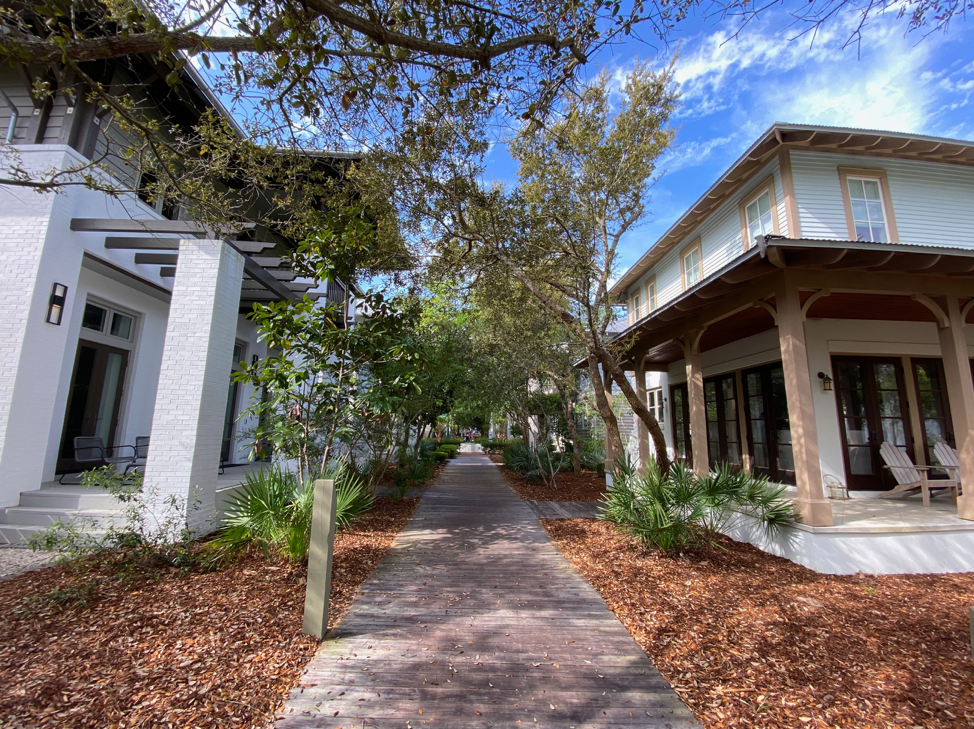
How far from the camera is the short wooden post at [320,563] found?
11.1 feet

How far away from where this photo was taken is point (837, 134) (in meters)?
7.77

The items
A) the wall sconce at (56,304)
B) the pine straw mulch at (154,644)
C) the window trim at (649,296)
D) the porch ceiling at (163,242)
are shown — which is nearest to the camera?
the pine straw mulch at (154,644)

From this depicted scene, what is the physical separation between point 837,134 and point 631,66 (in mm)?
3971

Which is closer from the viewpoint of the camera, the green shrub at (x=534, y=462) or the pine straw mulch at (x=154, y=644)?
the pine straw mulch at (x=154, y=644)

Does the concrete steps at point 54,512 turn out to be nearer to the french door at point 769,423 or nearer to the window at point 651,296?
the french door at point 769,423

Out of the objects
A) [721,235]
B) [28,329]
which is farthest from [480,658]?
[721,235]

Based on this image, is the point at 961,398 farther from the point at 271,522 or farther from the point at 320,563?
the point at 271,522

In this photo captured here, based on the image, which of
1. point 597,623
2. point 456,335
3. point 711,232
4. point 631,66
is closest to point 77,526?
point 597,623

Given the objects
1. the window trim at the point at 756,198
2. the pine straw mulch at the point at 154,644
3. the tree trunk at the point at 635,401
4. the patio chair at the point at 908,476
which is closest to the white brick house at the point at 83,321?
the pine straw mulch at the point at 154,644

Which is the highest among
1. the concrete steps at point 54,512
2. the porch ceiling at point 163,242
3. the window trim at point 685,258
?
the window trim at point 685,258

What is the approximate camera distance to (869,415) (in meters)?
8.13

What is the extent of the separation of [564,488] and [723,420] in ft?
13.8

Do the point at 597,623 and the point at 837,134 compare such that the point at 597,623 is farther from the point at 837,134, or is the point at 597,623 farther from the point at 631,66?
the point at 837,134

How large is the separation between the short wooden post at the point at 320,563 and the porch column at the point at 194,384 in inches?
112
